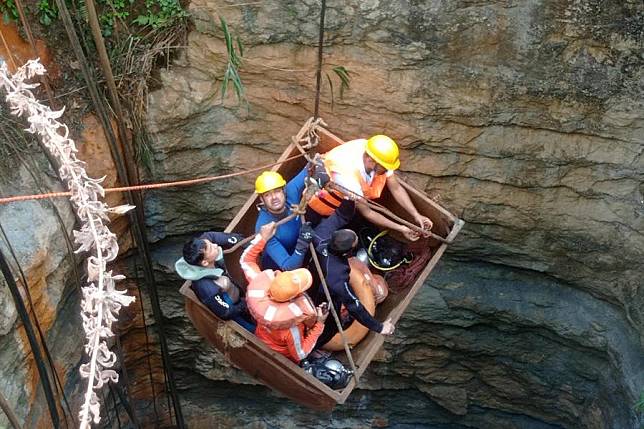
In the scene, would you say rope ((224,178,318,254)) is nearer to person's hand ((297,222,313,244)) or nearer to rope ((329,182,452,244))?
person's hand ((297,222,313,244))

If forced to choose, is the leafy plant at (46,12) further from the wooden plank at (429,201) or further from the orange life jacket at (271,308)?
the wooden plank at (429,201)

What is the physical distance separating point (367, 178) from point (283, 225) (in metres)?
0.65

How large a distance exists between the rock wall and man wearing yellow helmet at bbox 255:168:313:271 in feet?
3.86

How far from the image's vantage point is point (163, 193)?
6.47 m

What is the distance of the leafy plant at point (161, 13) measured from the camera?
5782 millimetres

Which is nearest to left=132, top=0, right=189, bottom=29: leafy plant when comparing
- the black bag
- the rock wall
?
the rock wall

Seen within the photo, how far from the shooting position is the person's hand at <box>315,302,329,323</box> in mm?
4661

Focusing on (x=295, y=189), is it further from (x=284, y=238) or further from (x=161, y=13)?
(x=161, y=13)

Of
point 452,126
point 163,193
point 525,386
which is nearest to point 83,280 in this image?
point 163,193

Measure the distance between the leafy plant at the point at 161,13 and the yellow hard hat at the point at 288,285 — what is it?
8.55 feet

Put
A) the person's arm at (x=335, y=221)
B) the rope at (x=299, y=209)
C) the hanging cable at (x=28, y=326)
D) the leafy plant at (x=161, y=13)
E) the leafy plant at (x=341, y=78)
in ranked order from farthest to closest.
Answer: the leafy plant at (x=161, y=13) < the leafy plant at (x=341, y=78) < the person's arm at (x=335, y=221) < the rope at (x=299, y=209) < the hanging cable at (x=28, y=326)

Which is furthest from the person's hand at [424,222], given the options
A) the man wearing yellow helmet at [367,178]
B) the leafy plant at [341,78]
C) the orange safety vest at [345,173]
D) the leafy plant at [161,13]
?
the leafy plant at [161,13]

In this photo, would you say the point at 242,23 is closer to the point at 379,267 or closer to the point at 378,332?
the point at 379,267

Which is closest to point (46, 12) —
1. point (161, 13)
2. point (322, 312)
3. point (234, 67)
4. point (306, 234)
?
point (161, 13)
